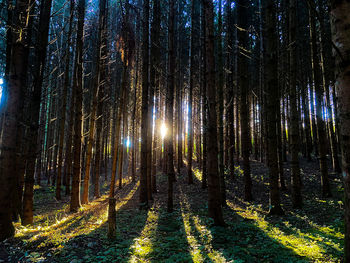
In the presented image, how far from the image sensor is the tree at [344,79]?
2.19 meters

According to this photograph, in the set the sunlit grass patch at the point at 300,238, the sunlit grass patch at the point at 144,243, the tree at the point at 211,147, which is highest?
the tree at the point at 211,147

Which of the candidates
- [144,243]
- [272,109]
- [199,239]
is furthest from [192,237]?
[272,109]

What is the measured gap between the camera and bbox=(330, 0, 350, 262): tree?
2.19m

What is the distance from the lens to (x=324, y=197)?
8555mm

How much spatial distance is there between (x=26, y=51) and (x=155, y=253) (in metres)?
5.75

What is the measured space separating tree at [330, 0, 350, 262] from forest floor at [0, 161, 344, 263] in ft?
7.30

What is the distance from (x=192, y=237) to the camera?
5.38 meters

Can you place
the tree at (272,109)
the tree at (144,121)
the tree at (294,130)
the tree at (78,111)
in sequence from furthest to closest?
the tree at (144,121)
the tree at (78,111)
the tree at (294,130)
the tree at (272,109)

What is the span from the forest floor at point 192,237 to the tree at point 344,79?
7.30 ft

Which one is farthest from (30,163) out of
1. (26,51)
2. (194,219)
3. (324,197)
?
(324,197)

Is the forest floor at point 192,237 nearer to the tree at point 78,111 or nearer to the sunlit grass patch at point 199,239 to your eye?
the sunlit grass patch at point 199,239

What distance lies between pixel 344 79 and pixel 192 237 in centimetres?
473

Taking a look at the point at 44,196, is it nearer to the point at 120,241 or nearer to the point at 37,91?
the point at 37,91

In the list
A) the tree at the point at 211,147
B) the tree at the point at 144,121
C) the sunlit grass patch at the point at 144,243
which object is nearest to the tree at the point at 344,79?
the sunlit grass patch at the point at 144,243
